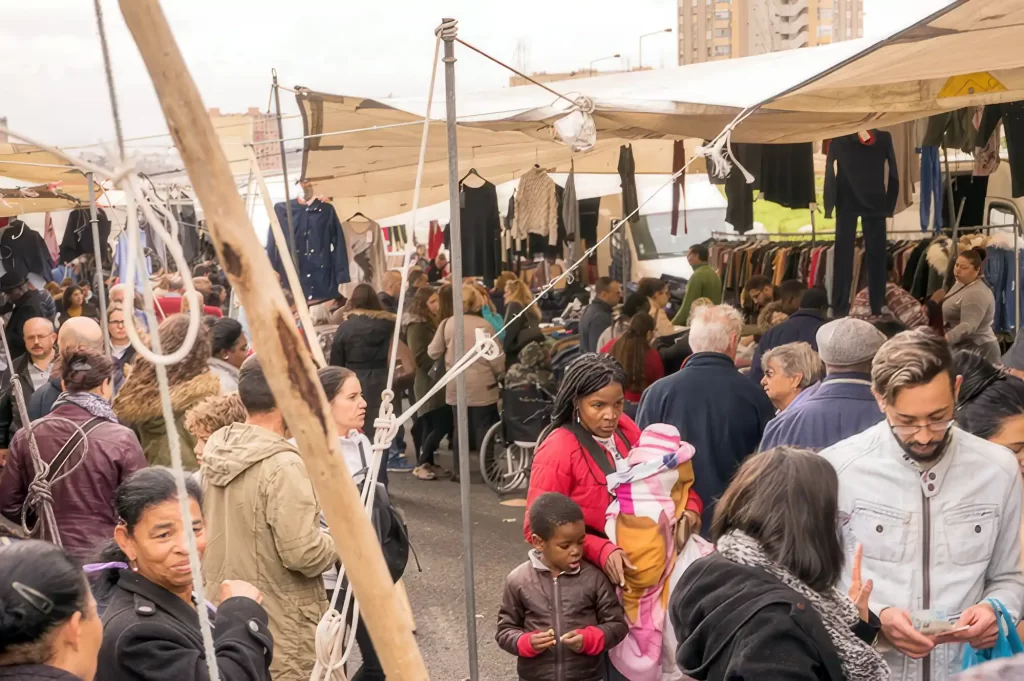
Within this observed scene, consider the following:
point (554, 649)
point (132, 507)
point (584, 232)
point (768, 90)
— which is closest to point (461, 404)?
point (554, 649)

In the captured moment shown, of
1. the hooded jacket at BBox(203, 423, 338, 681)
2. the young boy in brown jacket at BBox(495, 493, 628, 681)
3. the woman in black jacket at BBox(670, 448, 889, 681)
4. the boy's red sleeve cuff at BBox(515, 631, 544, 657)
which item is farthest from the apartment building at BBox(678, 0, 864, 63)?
the woman in black jacket at BBox(670, 448, 889, 681)

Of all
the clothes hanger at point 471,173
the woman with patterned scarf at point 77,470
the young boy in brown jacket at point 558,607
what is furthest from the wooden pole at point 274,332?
the clothes hanger at point 471,173

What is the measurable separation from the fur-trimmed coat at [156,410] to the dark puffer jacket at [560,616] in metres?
1.66

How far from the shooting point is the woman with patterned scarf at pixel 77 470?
4250 millimetres

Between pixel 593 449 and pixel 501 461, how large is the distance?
17.0ft

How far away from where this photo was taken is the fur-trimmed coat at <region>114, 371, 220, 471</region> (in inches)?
188

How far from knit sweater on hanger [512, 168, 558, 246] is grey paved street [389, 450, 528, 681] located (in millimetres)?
2772

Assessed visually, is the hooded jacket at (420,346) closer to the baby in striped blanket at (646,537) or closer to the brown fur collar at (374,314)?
the brown fur collar at (374,314)

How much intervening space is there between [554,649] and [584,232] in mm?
11381

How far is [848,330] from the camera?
169 inches

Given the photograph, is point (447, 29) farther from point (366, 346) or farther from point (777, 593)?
point (366, 346)

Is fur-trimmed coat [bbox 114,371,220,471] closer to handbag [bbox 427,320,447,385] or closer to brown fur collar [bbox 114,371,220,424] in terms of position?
brown fur collar [bbox 114,371,220,424]

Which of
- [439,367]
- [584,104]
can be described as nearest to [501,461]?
[439,367]

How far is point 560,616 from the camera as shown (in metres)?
3.96
